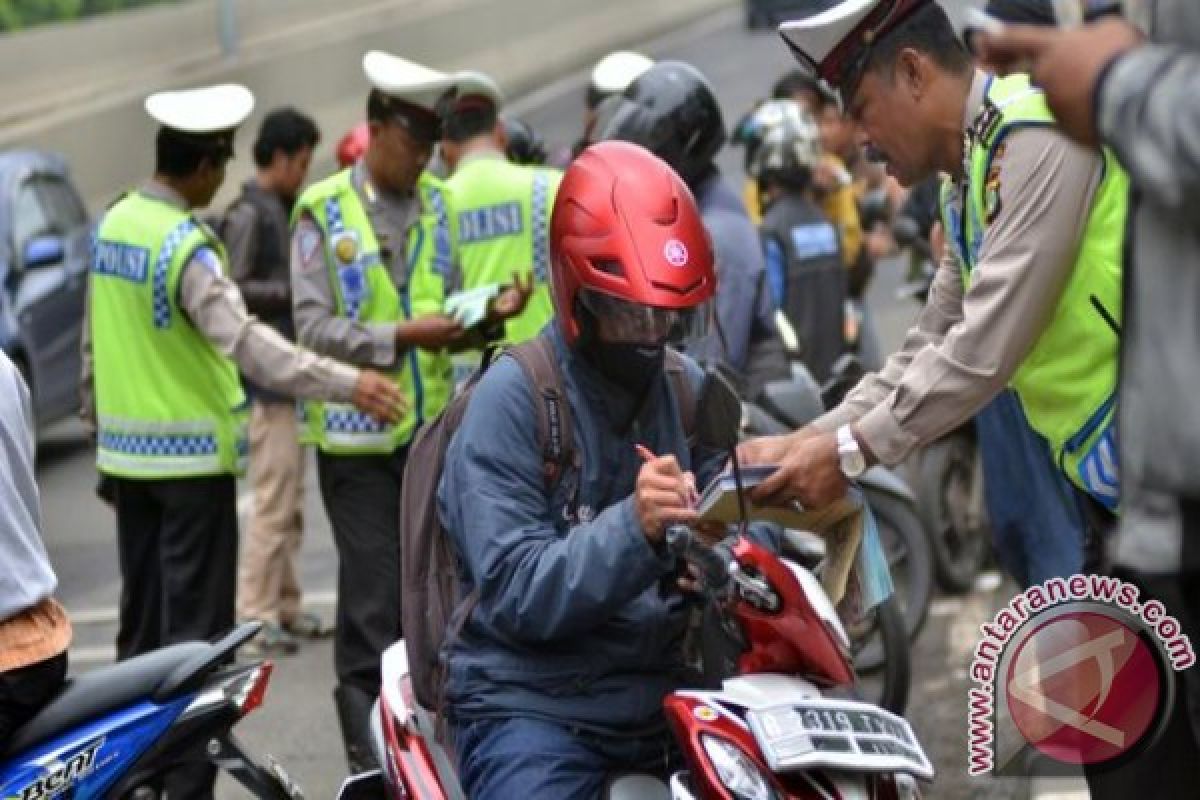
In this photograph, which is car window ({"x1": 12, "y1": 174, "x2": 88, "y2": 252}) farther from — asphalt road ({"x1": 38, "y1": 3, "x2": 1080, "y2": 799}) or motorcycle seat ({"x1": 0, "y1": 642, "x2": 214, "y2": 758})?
motorcycle seat ({"x1": 0, "y1": 642, "x2": 214, "y2": 758})

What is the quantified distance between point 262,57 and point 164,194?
16.7 metres

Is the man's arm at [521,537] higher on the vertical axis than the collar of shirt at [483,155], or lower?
higher

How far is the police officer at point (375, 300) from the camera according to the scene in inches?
310

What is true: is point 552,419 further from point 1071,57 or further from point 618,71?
point 618,71

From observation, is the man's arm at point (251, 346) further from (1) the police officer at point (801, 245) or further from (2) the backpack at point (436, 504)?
(1) the police officer at point (801, 245)

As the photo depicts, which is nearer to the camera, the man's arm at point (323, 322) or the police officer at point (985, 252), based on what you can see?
the police officer at point (985, 252)

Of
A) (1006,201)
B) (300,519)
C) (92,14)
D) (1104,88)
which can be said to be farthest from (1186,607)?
(92,14)

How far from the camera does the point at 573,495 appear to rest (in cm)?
492

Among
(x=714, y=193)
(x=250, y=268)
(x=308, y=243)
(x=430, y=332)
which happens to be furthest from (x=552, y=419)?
(x=250, y=268)

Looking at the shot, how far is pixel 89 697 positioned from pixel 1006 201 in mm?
2265

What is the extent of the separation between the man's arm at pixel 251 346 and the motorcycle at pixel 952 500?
305 centimetres

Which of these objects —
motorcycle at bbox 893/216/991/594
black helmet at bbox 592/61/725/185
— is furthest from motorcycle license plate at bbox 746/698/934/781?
motorcycle at bbox 893/216/991/594

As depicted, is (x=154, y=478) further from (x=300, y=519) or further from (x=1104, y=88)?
(x=1104, y=88)
